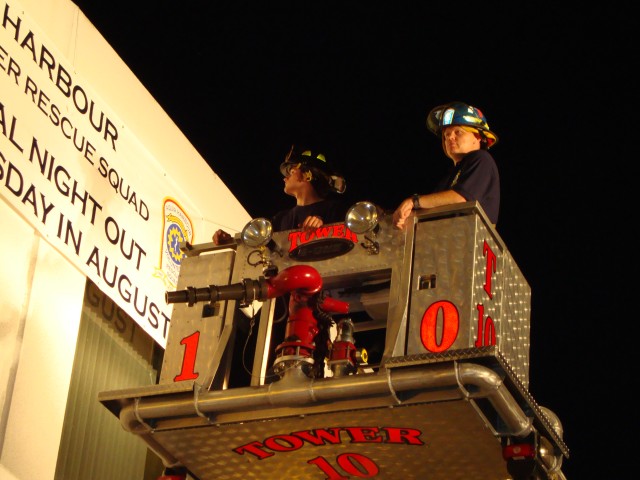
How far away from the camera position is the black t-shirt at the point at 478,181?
349 inches

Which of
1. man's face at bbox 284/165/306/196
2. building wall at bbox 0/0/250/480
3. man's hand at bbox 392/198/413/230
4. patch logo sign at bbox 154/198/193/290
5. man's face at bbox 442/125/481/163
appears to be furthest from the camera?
Answer: patch logo sign at bbox 154/198/193/290

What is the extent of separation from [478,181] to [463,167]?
0.60ft

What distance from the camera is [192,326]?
29.6 ft

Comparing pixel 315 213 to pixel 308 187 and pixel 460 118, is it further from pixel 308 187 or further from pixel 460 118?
pixel 460 118

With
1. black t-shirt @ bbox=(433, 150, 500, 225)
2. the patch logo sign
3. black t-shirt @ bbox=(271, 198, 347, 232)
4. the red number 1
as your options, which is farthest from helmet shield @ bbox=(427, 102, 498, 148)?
the patch logo sign

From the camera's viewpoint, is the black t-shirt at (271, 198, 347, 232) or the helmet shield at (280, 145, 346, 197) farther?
the helmet shield at (280, 145, 346, 197)

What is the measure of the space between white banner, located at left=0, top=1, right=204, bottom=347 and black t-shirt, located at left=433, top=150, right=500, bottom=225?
3280mm

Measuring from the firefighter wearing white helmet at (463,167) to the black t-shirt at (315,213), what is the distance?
1.00 m

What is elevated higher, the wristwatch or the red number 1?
the wristwatch

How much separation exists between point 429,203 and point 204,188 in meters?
5.19

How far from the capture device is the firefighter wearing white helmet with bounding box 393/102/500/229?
8.57 meters

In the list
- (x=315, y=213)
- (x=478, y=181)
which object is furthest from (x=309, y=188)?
(x=478, y=181)

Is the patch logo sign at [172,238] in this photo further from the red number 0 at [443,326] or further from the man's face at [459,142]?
the red number 0 at [443,326]

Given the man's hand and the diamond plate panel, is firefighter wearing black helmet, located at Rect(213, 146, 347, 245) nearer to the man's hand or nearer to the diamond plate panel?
the man's hand
